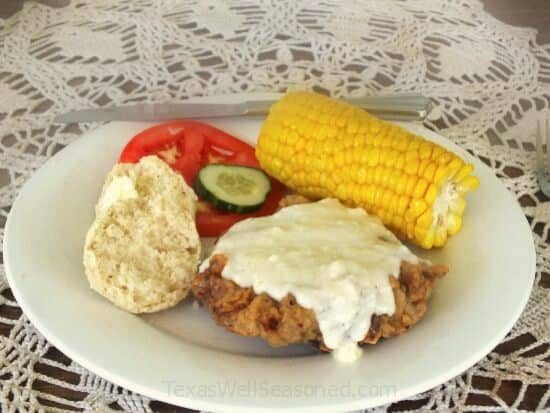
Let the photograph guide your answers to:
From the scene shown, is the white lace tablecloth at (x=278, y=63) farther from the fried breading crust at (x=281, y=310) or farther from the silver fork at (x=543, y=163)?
the fried breading crust at (x=281, y=310)

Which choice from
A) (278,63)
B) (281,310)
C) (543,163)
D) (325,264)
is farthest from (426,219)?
(278,63)

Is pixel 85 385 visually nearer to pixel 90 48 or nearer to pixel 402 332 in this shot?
pixel 402 332

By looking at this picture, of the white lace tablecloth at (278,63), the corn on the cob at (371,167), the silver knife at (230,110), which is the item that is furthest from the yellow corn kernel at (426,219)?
the silver knife at (230,110)

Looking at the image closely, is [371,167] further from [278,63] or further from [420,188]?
[278,63]

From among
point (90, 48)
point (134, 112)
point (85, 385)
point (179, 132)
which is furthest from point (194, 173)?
point (90, 48)

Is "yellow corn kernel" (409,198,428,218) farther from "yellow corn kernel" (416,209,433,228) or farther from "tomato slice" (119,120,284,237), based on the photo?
"tomato slice" (119,120,284,237)
